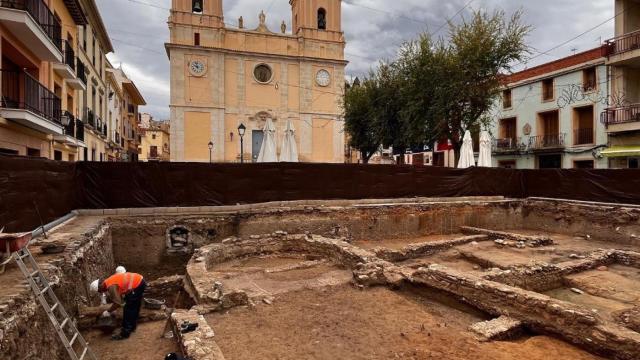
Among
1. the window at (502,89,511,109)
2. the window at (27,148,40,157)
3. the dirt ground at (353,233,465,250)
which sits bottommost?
the dirt ground at (353,233,465,250)

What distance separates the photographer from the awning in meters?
20.5

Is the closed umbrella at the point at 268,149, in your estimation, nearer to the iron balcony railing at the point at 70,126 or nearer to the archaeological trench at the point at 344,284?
the archaeological trench at the point at 344,284

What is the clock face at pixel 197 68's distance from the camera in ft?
112

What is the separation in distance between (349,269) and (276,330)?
420cm

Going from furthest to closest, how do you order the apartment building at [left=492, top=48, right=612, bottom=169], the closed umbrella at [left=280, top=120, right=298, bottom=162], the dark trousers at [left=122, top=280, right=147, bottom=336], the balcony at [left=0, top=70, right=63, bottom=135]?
the apartment building at [left=492, top=48, right=612, bottom=169] < the closed umbrella at [left=280, top=120, right=298, bottom=162] < the balcony at [left=0, top=70, right=63, bottom=135] < the dark trousers at [left=122, top=280, right=147, bottom=336]

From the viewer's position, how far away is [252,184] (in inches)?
572

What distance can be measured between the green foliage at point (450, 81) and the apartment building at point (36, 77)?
17.1 meters

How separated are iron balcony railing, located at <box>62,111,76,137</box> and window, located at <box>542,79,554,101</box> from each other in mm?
29022

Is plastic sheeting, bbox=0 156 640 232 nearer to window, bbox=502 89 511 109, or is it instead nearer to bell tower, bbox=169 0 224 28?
window, bbox=502 89 511 109

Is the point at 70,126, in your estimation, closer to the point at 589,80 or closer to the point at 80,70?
the point at 80,70

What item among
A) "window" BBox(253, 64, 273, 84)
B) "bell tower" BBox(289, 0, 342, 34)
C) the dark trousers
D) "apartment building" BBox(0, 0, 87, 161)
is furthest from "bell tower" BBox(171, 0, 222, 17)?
the dark trousers

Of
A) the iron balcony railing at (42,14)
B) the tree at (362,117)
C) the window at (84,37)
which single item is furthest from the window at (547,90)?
the window at (84,37)

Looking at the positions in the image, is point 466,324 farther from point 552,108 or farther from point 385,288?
point 552,108

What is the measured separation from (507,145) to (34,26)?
29594 millimetres
